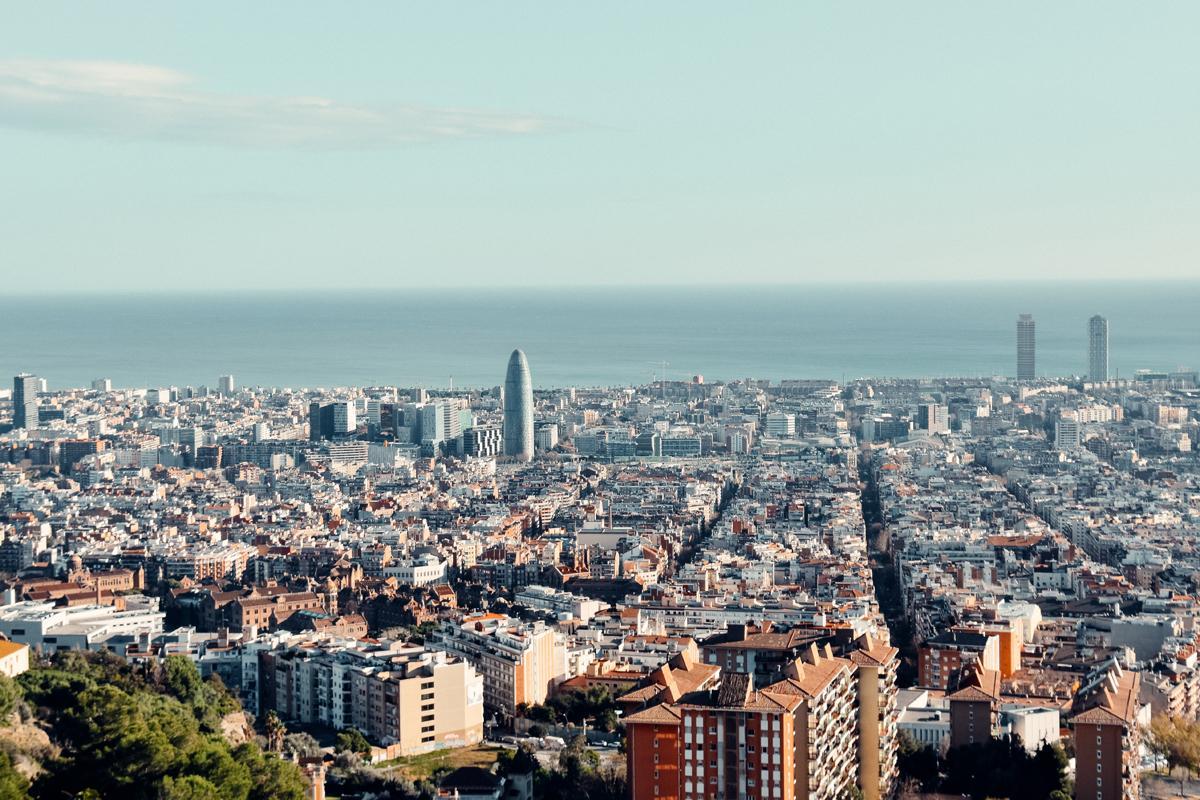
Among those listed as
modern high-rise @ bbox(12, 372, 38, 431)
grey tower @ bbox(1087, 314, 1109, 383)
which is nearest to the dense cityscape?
modern high-rise @ bbox(12, 372, 38, 431)

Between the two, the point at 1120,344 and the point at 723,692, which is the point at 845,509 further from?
the point at 1120,344

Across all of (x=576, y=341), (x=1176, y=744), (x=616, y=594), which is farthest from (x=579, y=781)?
(x=576, y=341)

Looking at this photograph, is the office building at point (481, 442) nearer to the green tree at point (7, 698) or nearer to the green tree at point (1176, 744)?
the green tree at point (1176, 744)

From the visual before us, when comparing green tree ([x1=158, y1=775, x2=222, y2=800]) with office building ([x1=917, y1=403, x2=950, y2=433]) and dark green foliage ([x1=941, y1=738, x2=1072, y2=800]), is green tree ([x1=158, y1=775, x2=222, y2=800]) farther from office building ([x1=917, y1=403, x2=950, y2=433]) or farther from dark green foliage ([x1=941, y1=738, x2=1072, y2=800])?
office building ([x1=917, y1=403, x2=950, y2=433])

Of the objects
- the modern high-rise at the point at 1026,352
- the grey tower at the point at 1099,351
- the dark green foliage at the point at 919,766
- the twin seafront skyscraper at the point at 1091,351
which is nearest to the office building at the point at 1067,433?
the twin seafront skyscraper at the point at 1091,351

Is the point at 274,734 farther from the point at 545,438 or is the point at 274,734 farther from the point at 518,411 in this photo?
the point at 545,438
